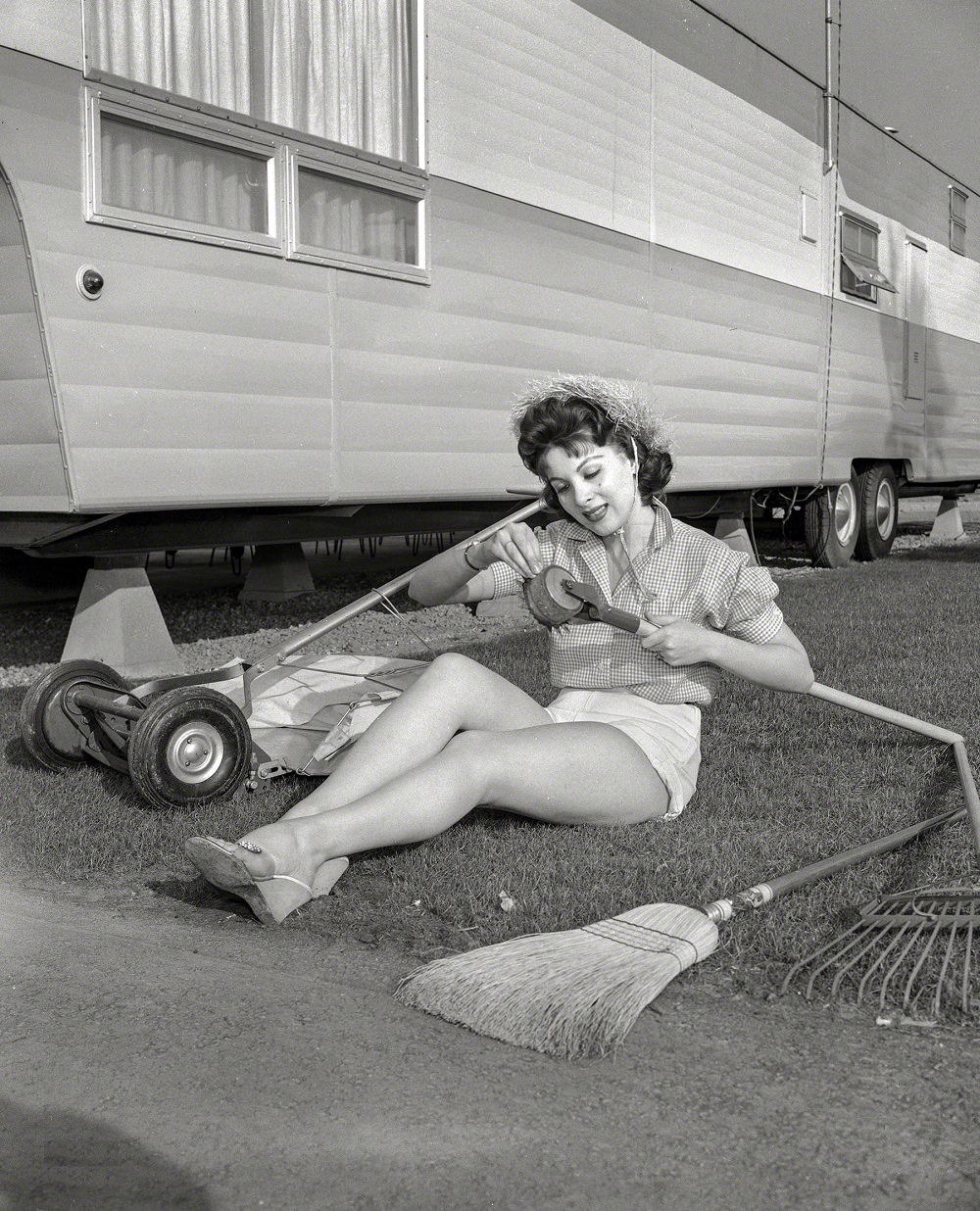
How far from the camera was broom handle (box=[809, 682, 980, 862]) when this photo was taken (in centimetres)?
299

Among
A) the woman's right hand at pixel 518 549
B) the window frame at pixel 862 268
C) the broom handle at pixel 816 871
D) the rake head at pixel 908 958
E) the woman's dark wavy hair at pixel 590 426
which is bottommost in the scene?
the rake head at pixel 908 958

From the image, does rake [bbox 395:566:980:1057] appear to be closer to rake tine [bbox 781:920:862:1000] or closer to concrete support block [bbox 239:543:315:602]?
rake tine [bbox 781:920:862:1000]

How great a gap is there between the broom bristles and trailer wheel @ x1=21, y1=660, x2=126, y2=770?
1849 mm

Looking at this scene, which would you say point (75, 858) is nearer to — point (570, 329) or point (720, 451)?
point (570, 329)

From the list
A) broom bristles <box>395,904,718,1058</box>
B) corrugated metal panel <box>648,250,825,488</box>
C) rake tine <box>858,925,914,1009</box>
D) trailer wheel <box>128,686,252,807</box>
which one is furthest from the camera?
corrugated metal panel <box>648,250,825,488</box>

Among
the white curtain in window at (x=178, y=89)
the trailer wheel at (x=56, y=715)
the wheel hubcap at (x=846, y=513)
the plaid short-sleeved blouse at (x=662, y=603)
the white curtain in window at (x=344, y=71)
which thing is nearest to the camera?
the plaid short-sleeved blouse at (x=662, y=603)

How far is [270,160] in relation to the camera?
17.9 ft

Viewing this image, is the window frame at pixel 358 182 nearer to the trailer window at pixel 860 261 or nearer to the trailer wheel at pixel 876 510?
the trailer window at pixel 860 261

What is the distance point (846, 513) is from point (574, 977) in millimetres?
9257

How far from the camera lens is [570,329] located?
704 centimetres

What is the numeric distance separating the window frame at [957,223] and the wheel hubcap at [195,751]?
10950mm

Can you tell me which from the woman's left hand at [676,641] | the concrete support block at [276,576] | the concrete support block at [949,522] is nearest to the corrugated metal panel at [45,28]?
the woman's left hand at [676,641]

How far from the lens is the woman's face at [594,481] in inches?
124

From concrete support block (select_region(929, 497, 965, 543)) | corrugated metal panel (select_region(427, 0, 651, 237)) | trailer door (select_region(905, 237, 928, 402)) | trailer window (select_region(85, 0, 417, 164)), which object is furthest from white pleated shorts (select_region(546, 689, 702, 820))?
concrete support block (select_region(929, 497, 965, 543))
